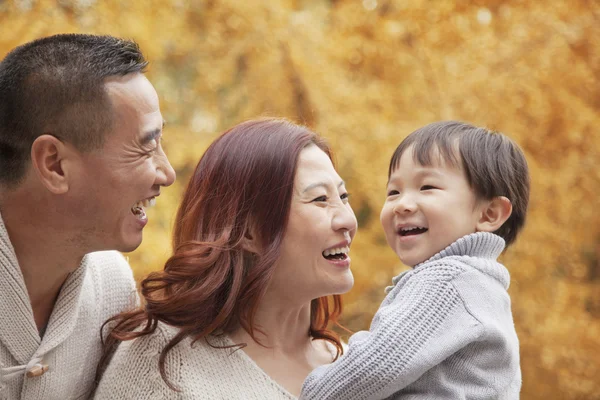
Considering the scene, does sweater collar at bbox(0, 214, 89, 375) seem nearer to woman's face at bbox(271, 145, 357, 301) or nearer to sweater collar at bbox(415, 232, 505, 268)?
woman's face at bbox(271, 145, 357, 301)

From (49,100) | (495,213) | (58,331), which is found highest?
(49,100)

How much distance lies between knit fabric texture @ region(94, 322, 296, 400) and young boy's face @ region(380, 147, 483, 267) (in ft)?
1.82

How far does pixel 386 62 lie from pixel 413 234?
2062 mm

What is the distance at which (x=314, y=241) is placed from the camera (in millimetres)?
2414

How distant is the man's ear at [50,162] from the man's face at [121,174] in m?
0.04

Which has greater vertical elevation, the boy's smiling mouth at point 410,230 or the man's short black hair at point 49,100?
the man's short black hair at point 49,100

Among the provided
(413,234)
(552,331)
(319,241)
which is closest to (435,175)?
(413,234)

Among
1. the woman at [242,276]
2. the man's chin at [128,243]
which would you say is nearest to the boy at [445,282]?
the woman at [242,276]

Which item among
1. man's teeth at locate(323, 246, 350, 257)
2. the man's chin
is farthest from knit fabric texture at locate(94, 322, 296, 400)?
man's teeth at locate(323, 246, 350, 257)

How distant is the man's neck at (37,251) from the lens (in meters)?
2.27

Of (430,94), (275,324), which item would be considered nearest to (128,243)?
(275,324)

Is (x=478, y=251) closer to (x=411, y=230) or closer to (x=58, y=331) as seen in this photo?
(x=411, y=230)

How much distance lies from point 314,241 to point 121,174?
Result: 0.58m

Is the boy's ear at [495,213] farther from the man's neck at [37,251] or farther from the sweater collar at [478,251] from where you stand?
the man's neck at [37,251]
